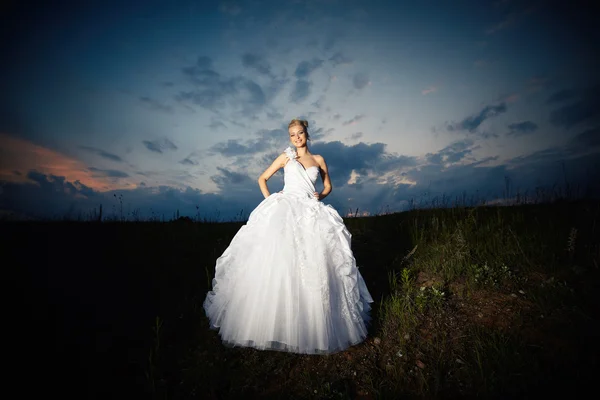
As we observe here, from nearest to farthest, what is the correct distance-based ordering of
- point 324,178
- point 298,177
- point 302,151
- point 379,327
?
point 379,327, point 298,177, point 302,151, point 324,178

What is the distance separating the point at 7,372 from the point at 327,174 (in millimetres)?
Result: 5372

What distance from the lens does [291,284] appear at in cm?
380

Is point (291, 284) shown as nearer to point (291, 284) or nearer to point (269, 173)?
point (291, 284)

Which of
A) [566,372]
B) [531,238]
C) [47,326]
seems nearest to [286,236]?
[566,372]

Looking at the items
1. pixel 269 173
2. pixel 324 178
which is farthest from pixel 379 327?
pixel 269 173

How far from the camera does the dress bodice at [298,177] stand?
4.75 metres

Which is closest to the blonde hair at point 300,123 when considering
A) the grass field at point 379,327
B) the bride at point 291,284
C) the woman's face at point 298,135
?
the woman's face at point 298,135

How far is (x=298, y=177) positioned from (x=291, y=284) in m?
1.88

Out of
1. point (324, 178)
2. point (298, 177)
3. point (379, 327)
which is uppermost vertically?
point (324, 178)

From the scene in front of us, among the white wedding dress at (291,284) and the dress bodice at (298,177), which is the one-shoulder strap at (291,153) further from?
the white wedding dress at (291,284)

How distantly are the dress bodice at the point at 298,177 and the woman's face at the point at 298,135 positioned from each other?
0.21m

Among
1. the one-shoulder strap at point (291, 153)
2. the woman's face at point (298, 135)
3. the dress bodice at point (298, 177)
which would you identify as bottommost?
the dress bodice at point (298, 177)

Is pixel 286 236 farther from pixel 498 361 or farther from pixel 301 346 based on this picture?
pixel 498 361

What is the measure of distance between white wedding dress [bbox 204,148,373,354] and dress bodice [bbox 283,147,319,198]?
5.7 inches
